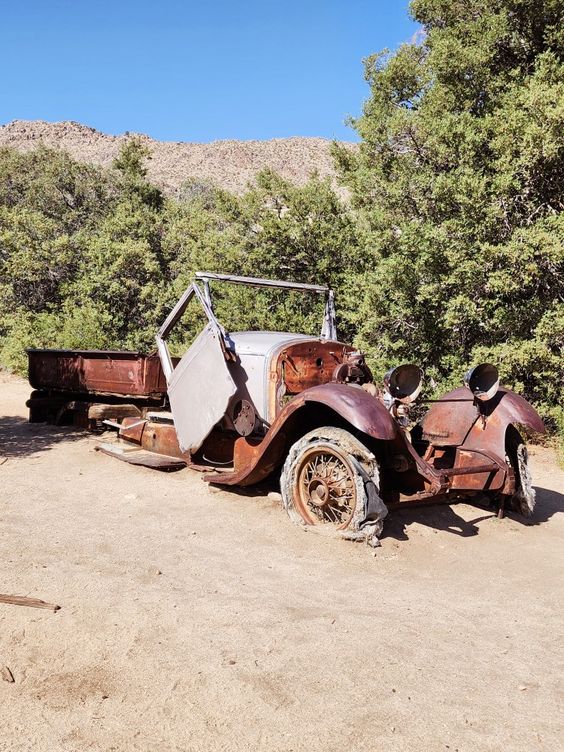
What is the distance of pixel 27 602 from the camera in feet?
11.0

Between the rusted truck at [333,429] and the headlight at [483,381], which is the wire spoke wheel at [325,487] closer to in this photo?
the rusted truck at [333,429]

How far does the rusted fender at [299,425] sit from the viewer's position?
4496 mm

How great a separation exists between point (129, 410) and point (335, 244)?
6381mm

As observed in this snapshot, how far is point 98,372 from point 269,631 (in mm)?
6515

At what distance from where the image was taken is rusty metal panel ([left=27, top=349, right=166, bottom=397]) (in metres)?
8.38

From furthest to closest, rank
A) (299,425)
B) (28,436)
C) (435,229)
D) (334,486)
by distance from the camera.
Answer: (435,229), (28,436), (299,425), (334,486)

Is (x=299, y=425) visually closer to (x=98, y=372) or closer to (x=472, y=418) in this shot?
(x=472, y=418)

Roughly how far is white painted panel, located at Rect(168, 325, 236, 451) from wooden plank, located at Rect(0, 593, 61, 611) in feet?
8.25

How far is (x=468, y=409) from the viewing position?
588 cm

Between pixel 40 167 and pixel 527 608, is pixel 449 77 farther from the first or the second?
pixel 40 167

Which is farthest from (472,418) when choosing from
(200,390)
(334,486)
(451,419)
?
(200,390)

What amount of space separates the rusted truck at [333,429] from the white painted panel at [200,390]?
1 centimetres

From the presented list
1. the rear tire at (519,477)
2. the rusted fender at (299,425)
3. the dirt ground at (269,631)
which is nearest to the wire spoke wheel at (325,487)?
the dirt ground at (269,631)

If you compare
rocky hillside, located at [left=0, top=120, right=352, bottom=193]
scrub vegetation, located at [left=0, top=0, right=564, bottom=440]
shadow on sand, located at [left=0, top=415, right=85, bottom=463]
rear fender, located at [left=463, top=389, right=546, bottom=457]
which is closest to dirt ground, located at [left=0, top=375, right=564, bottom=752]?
rear fender, located at [left=463, top=389, right=546, bottom=457]
